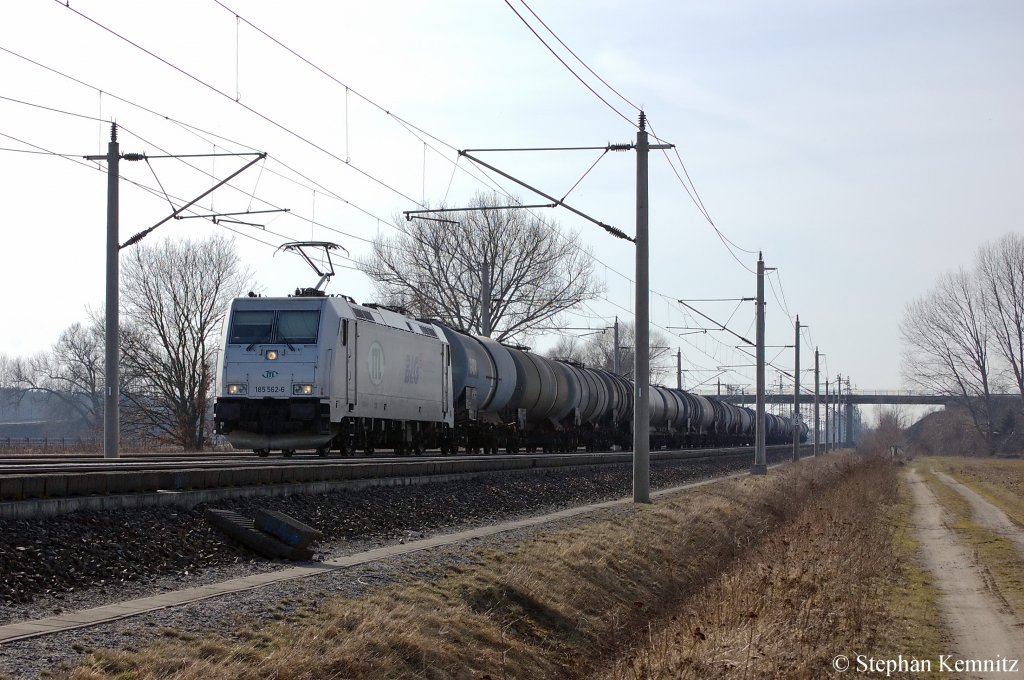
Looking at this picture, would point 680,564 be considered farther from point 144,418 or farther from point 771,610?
point 144,418

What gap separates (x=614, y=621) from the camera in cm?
1248

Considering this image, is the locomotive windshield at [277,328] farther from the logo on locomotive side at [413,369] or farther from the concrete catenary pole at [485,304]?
the concrete catenary pole at [485,304]

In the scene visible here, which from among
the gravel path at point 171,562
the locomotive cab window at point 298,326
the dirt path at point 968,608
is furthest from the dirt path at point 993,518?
the locomotive cab window at point 298,326

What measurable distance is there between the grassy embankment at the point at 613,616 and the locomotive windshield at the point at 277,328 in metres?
7.23

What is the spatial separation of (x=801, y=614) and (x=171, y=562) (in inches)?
246

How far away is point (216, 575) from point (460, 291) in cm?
4860

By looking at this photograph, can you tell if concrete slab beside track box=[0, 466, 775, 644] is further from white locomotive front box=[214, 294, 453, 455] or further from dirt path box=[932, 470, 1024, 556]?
dirt path box=[932, 470, 1024, 556]

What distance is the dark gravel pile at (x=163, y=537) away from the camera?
9562 mm

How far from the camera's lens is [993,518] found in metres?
31.3

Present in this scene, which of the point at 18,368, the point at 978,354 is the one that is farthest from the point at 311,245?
the point at 18,368

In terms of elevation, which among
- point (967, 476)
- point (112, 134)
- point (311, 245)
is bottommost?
point (967, 476)

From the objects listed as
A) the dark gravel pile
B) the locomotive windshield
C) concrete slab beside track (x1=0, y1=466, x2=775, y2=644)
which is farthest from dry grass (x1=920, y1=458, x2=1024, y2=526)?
concrete slab beside track (x1=0, y1=466, x2=775, y2=644)

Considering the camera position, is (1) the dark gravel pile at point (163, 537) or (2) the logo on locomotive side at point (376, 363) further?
(2) the logo on locomotive side at point (376, 363)

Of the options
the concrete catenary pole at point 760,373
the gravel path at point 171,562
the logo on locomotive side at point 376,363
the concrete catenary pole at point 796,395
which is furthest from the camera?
the concrete catenary pole at point 796,395
